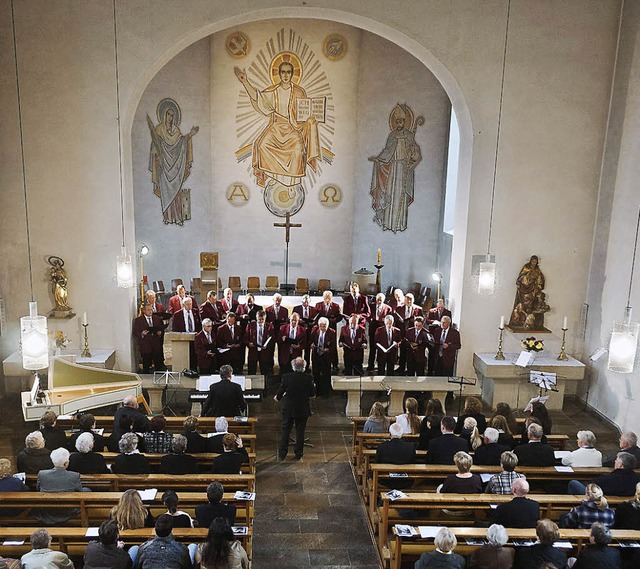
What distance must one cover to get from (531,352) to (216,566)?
26.0ft

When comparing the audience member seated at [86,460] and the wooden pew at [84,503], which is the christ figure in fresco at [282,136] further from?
the wooden pew at [84,503]

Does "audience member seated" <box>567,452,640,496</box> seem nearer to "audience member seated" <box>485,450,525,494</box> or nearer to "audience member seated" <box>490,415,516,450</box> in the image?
"audience member seated" <box>485,450,525,494</box>

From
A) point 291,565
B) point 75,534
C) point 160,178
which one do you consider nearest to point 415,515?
point 291,565

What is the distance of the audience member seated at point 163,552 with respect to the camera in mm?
5453

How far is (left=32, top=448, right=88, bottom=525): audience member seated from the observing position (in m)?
6.80

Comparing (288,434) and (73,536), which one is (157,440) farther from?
(288,434)

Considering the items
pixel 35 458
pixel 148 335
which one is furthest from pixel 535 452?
pixel 148 335

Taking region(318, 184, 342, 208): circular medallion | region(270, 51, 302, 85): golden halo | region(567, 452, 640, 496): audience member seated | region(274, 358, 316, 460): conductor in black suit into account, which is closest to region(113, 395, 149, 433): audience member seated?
region(274, 358, 316, 460): conductor in black suit

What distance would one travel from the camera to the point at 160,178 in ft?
59.8

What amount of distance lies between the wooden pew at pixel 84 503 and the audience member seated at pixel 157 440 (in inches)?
33.6

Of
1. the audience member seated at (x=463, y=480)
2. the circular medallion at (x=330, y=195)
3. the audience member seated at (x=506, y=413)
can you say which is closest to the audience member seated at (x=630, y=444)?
the audience member seated at (x=506, y=413)

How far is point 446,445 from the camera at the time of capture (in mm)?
7680

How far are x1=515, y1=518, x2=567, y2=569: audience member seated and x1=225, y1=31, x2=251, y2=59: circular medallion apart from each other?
15.7 metres

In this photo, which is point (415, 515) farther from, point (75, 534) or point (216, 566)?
point (75, 534)
